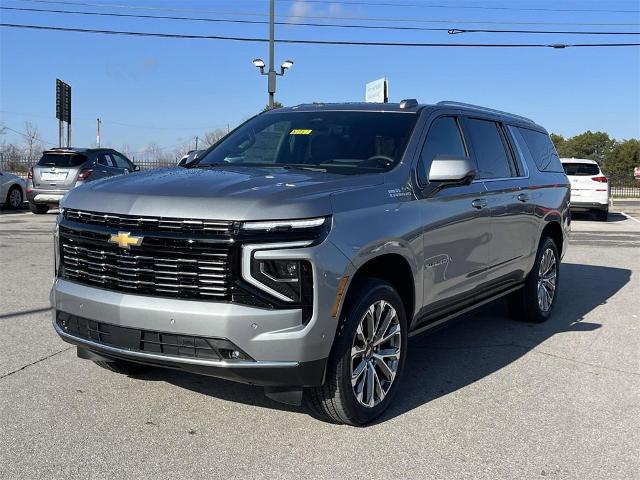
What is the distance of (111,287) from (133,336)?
12.8 inches

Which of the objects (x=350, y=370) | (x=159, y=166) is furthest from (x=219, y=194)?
(x=159, y=166)

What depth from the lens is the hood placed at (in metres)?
3.38

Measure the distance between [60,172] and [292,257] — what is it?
15.1 m

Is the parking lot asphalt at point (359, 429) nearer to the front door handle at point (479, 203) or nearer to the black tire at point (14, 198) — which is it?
the front door handle at point (479, 203)

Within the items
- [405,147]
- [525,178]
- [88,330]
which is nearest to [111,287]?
[88,330]

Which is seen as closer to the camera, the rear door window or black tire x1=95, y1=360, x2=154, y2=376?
black tire x1=95, y1=360, x2=154, y2=376

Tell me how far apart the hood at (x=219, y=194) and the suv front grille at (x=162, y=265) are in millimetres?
134

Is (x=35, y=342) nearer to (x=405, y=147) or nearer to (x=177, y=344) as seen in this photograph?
(x=177, y=344)

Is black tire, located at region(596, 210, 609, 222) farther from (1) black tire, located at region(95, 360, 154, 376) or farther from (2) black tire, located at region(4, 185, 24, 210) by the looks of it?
(1) black tire, located at region(95, 360, 154, 376)

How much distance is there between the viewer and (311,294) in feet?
11.1

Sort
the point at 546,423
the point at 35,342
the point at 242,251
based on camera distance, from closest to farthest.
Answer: the point at 242,251
the point at 546,423
the point at 35,342

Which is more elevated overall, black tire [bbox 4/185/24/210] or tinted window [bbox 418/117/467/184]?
tinted window [bbox 418/117/467/184]

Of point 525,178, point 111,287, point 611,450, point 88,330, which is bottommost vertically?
point 611,450

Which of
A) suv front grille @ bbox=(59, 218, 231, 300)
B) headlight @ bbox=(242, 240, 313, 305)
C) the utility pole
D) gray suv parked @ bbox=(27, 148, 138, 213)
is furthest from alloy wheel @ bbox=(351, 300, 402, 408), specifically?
the utility pole
